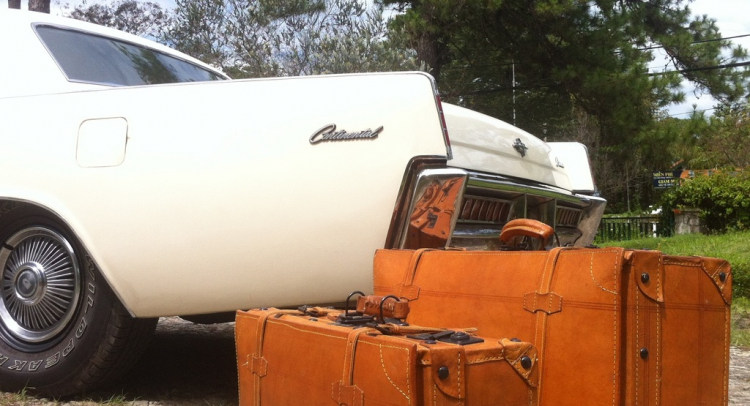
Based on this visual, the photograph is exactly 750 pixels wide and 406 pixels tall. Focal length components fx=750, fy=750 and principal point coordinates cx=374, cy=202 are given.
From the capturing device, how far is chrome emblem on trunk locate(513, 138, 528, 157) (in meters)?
3.38

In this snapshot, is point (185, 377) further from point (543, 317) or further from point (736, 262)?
point (736, 262)

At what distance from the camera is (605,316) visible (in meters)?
2.14

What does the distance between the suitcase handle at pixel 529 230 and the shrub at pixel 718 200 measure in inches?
474

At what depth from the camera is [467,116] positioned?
10.4 ft

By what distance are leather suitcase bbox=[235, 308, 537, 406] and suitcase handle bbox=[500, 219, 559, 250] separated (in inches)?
25.0

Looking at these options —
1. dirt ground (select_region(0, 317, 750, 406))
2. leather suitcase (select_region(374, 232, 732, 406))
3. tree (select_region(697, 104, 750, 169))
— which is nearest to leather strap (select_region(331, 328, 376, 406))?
leather suitcase (select_region(374, 232, 732, 406))

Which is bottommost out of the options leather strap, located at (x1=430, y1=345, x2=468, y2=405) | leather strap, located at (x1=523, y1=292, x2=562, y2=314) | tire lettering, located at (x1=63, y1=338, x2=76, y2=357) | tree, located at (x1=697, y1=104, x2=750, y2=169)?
tire lettering, located at (x1=63, y1=338, x2=76, y2=357)

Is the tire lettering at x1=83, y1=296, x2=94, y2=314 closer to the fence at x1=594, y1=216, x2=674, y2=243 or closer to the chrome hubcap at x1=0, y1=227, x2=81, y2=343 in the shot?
the chrome hubcap at x1=0, y1=227, x2=81, y2=343

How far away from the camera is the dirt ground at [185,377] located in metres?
3.01

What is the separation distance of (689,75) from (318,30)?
7622 millimetres

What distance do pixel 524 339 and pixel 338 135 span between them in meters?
0.97

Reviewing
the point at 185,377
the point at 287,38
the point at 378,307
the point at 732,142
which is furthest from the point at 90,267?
the point at 732,142

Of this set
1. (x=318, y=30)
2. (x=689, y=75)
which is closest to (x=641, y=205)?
(x=689, y=75)

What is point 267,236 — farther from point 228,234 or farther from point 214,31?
point 214,31
